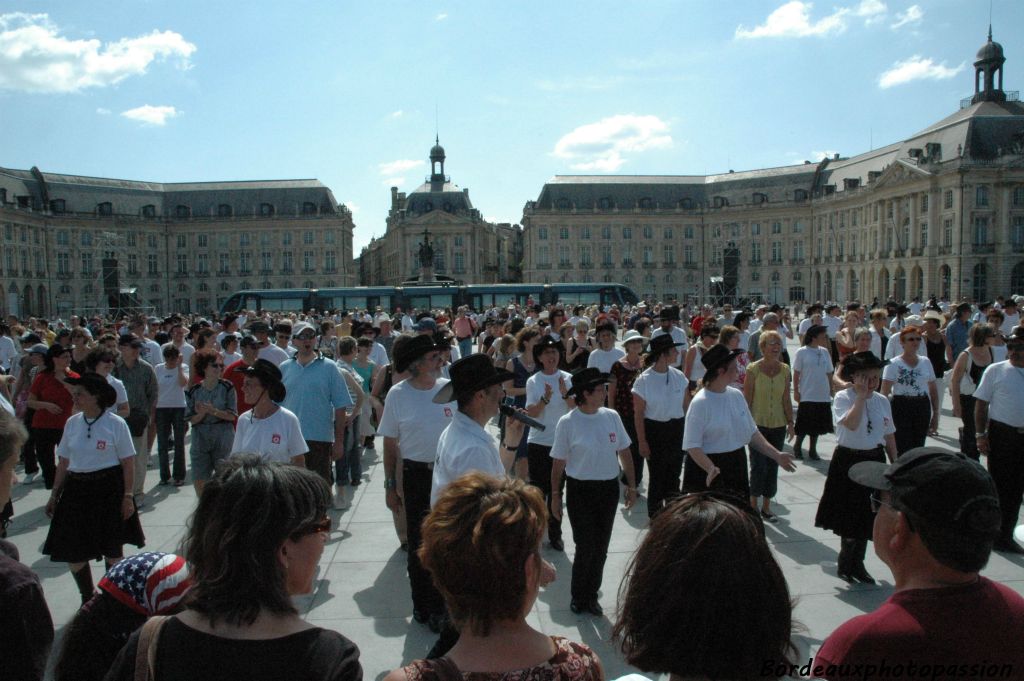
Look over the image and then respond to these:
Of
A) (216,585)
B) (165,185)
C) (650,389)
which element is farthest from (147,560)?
(165,185)

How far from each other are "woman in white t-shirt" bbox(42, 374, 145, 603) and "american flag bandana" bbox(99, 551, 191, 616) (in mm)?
3457

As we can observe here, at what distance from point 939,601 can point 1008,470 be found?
5.41 m

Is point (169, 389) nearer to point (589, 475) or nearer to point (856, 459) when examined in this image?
point (589, 475)

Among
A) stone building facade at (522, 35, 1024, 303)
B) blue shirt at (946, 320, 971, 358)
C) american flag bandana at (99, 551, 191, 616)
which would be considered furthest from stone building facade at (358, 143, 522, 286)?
american flag bandana at (99, 551, 191, 616)

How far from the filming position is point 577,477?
211 inches

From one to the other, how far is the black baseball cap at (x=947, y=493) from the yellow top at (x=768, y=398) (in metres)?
5.75

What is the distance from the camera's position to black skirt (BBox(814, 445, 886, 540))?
18.2 feet

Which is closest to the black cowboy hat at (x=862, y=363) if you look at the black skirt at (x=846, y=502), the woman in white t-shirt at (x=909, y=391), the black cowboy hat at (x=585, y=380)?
the black skirt at (x=846, y=502)

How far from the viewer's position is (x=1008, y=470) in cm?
639

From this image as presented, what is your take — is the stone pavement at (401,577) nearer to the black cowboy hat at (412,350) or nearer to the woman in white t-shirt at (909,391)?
the woman in white t-shirt at (909,391)

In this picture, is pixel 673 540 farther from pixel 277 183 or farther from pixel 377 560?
pixel 277 183

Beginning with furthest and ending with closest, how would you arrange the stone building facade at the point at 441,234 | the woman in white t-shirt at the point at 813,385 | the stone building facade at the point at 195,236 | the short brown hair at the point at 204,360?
the stone building facade at the point at 441,234, the stone building facade at the point at 195,236, the woman in white t-shirt at the point at 813,385, the short brown hair at the point at 204,360

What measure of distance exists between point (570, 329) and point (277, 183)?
8702 cm

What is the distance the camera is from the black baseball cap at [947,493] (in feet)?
6.61
